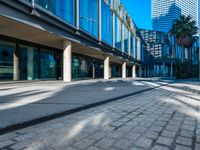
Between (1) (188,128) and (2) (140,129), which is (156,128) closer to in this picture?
(2) (140,129)

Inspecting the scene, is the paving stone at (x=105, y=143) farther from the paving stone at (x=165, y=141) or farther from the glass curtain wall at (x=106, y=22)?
the glass curtain wall at (x=106, y=22)

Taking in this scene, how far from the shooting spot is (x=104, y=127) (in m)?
4.52

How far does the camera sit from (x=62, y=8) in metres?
21.8

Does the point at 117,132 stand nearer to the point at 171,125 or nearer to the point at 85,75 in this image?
the point at 171,125

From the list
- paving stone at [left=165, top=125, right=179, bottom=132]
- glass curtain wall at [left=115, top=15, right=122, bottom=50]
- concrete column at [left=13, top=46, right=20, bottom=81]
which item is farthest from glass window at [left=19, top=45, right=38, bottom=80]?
paving stone at [left=165, top=125, right=179, bottom=132]

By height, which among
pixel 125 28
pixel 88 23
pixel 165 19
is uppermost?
pixel 165 19

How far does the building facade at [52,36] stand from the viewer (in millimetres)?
16469

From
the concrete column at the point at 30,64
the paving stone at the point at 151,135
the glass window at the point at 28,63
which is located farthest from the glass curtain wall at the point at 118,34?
the paving stone at the point at 151,135

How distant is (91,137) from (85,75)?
3433 cm

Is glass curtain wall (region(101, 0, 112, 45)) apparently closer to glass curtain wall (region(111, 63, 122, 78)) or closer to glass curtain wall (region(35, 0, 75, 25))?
glass curtain wall (region(35, 0, 75, 25))

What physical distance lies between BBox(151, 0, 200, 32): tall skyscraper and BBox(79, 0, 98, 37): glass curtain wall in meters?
89.2

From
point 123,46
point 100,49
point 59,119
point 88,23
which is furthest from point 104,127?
point 123,46

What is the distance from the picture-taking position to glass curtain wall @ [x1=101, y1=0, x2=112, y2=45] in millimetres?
34375

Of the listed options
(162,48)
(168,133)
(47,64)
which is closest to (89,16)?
(47,64)
